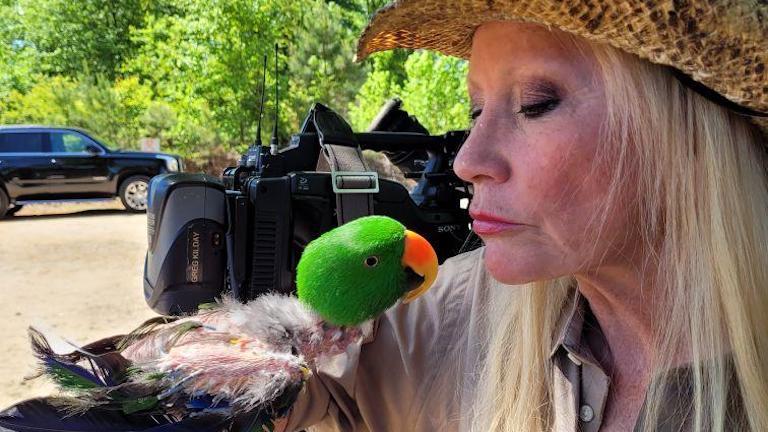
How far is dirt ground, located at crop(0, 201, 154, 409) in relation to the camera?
4.56 m

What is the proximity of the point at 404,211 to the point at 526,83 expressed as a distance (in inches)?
33.3

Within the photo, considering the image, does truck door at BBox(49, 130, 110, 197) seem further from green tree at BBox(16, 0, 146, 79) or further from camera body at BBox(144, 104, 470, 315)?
green tree at BBox(16, 0, 146, 79)

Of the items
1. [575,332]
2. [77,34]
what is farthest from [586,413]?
[77,34]

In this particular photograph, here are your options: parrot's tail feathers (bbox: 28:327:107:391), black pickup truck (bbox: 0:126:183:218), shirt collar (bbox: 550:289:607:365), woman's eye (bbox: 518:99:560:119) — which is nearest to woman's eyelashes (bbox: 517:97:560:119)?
woman's eye (bbox: 518:99:560:119)

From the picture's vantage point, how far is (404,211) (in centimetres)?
168

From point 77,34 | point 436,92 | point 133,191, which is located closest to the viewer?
point 436,92

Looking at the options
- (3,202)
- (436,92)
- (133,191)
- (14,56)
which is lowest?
(3,202)

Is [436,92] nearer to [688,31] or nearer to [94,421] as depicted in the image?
[688,31]

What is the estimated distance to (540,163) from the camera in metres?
0.84

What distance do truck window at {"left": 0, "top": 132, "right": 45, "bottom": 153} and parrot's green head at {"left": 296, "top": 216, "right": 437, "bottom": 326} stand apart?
38.8ft

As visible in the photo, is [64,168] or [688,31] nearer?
[688,31]

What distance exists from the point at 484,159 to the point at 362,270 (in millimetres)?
261

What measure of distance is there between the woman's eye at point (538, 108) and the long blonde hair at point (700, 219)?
8 cm

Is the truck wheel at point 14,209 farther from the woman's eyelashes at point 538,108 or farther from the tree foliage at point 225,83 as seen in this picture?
the woman's eyelashes at point 538,108
